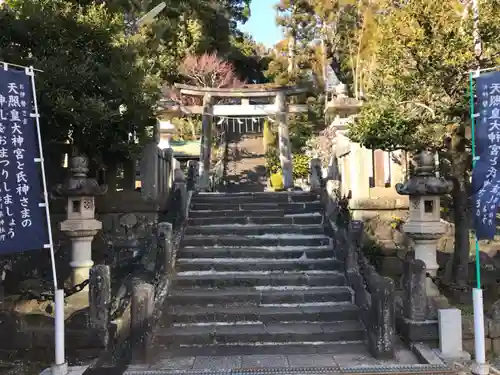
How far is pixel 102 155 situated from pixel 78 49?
1.86m

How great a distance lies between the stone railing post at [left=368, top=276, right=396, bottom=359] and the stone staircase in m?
0.43

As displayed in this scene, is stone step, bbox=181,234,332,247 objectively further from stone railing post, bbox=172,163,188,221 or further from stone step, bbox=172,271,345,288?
stone step, bbox=172,271,345,288

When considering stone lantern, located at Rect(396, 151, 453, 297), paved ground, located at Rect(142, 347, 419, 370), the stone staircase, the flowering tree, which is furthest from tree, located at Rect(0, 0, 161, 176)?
the flowering tree

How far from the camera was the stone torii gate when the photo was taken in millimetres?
17016

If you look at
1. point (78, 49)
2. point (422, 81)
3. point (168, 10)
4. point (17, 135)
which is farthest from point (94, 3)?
point (168, 10)

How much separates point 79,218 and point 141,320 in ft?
6.68

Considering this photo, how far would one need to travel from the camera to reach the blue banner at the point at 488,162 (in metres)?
4.81

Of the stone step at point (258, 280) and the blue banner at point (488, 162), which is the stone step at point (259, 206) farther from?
the blue banner at point (488, 162)

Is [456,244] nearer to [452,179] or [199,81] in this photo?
[452,179]

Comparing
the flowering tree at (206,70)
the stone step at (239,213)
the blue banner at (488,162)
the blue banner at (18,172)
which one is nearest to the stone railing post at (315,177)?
the stone step at (239,213)

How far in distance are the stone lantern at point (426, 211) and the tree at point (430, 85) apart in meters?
0.47

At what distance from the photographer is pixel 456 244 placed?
6926 millimetres

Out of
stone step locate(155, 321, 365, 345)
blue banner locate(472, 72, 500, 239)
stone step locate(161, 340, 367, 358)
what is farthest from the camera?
stone step locate(155, 321, 365, 345)

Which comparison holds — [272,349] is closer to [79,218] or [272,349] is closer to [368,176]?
[79,218]
